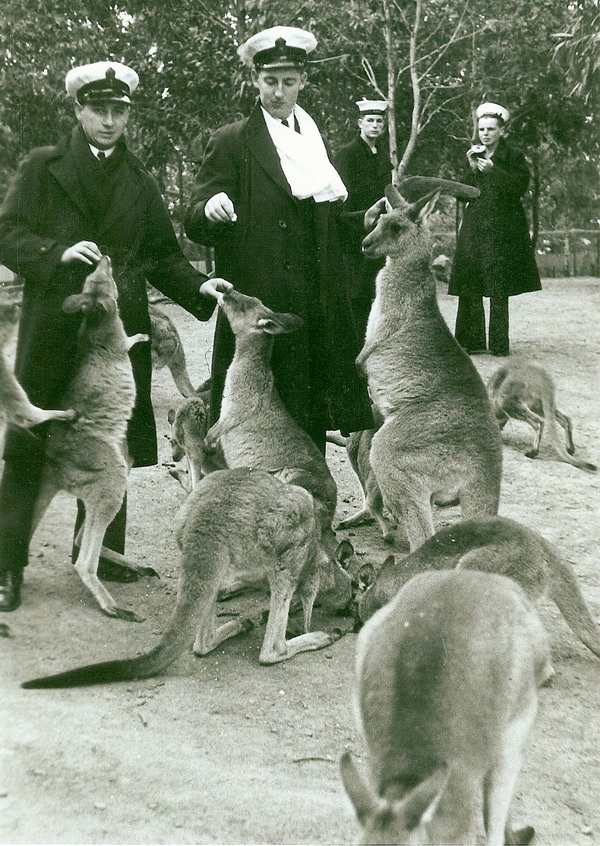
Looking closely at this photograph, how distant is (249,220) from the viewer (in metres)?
3.85

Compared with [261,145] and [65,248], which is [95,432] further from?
[261,145]

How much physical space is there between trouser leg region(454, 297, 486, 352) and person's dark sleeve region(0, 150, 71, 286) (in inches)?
81.9

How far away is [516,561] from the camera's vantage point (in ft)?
10.7

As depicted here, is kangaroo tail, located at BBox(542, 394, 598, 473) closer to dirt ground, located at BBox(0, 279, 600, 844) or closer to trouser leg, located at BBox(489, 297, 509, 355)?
trouser leg, located at BBox(489, 297, 509, 355)

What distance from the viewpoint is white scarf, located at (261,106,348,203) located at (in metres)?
3.82

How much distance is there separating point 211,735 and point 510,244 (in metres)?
2.65

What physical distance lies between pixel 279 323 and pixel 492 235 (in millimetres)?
1175

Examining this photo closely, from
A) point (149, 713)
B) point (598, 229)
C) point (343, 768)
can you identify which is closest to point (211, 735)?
point (149, 713)

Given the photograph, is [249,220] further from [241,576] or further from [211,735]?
[211,735]

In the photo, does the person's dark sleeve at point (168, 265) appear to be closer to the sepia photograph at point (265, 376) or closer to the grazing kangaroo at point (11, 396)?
the sepia photograph at point (265, 376)

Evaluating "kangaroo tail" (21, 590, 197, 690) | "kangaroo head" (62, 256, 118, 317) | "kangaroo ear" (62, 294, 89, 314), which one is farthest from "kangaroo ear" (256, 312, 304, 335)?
"kangaroo tail" (21, 590, 197, 690)

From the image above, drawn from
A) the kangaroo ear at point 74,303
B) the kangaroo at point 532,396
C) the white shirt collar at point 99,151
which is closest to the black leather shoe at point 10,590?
the kangaroo ear at point 74,303

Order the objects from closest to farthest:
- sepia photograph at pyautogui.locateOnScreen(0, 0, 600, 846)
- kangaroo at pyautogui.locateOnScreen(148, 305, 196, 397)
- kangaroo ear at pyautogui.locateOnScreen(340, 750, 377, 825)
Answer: kangaroo ear at pyautogui.locateOnScreen(340, 750, 377, 825) < sepia photograph at pyautogui.locateOnScreen(0, 0, 600, 846) < kangaroo at pyautogui.locateOnScreen(148, 305, 196, 397)

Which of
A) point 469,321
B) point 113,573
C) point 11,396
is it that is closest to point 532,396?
point 469,321
